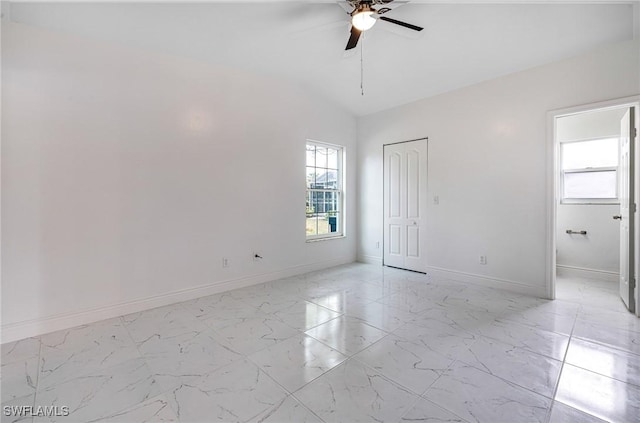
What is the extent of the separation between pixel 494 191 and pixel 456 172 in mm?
572

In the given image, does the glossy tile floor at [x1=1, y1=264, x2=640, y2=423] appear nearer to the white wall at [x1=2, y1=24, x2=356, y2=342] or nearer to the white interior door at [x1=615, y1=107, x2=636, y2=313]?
the white interior door at [x1=615, y1=107, x2=636, y2=313]

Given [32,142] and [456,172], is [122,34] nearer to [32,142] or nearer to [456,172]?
[32,142]

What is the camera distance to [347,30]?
303cm

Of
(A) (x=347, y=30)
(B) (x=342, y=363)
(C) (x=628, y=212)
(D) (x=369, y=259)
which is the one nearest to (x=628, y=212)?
(C) (x=628, y=212)

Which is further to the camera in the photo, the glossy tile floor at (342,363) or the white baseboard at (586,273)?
the white baseboard at (586,273)

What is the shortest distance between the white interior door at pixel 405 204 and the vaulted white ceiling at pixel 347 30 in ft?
3.92

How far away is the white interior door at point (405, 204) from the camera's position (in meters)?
4.50

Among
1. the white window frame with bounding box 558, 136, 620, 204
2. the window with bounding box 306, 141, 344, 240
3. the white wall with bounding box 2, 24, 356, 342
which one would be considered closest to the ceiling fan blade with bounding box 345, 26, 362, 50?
the white wall with bounding box 2, 24, 356, 342

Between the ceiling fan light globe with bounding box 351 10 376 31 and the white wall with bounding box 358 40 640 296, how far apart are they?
228 cm

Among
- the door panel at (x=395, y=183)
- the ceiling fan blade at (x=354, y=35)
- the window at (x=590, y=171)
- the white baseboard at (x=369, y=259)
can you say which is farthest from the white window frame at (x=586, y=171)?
the ceiling fan blade at (x=354, y=35)

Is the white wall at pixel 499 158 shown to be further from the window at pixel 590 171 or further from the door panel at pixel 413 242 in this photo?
the window at pixel 590 171

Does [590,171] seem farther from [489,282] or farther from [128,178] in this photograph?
[128,178]

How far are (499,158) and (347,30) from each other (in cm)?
253

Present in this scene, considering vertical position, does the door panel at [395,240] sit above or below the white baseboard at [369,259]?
above
